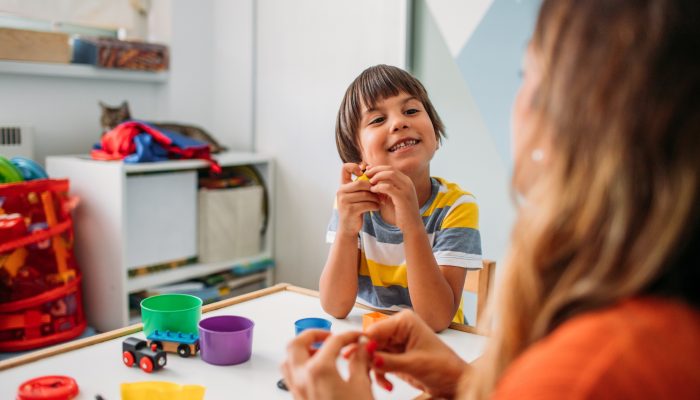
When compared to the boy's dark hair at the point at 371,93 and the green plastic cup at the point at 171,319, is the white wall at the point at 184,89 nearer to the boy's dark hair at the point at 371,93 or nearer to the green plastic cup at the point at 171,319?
the boy's dark hair at the point at 371,93

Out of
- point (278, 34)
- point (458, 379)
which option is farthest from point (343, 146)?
point (278, 34)

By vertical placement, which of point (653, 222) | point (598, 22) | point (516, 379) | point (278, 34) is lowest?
point (516, 379)

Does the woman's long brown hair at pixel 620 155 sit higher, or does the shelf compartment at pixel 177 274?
the woman's long brown hair at pixel 620 155

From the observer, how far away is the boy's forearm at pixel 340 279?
1.26 meters

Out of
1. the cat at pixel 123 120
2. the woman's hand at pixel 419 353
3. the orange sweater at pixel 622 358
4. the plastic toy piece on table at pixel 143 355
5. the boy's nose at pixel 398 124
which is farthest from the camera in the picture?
the cat at pixel 123 120

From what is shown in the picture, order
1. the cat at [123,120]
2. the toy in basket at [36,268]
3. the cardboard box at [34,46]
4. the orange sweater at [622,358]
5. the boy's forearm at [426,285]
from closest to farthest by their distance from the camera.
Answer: the orange sweater at [622,358] → the boy's forearm at [426,285] → the toy in basket at [36,268] → the cardboard box at [34,46] → the cat at [123,120]

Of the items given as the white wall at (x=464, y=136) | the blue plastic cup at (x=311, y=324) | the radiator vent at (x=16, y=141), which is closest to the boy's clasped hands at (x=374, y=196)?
the blue plastic cup at (x=311, y=324)

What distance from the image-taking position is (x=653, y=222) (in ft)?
1.49

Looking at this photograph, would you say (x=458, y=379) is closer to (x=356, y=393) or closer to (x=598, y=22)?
(x=356, y=393)

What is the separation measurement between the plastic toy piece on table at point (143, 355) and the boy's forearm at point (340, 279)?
1.20ft

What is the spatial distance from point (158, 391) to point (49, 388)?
0.48ft

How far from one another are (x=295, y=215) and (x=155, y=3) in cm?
117

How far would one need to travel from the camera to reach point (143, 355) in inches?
38.1

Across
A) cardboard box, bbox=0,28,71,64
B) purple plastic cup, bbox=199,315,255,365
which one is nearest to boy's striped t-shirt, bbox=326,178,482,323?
purple plastic cup, bbox=199,315,255,365
